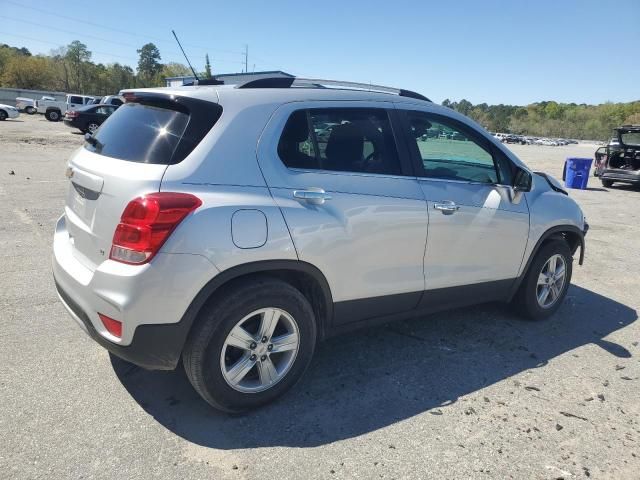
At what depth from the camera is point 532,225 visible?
4.02m

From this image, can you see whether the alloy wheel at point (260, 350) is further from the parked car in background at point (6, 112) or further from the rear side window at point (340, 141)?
the parked car in background at point (6, 112)

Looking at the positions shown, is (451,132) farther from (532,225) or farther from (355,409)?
(355,409)

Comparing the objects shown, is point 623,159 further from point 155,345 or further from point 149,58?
point 149,58

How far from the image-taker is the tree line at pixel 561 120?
13800 centimetres

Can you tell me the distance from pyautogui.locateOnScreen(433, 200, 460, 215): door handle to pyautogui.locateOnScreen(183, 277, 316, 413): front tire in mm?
1209

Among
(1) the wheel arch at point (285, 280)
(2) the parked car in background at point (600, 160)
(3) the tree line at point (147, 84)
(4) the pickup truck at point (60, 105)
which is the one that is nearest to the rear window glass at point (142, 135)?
(1) the wheel arch at point (285, 280)

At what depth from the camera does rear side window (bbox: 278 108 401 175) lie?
2824mm

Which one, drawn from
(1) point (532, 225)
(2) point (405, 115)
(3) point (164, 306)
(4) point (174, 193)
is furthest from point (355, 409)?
(1) point (532, 225)

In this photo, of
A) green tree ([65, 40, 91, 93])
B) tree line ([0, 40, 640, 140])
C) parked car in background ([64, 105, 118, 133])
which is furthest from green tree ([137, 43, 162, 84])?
parked car in background ([64, 105, 118, 133])

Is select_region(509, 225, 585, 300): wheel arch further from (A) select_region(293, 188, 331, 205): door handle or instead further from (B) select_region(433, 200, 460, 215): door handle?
(A) select_region(293, 188, 331, 205): door handle

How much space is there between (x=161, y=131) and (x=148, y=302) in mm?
955

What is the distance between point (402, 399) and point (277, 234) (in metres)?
1.38

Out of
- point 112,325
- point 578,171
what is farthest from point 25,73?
point 112,325

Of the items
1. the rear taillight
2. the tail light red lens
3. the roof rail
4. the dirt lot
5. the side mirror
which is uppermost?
the roof rail
